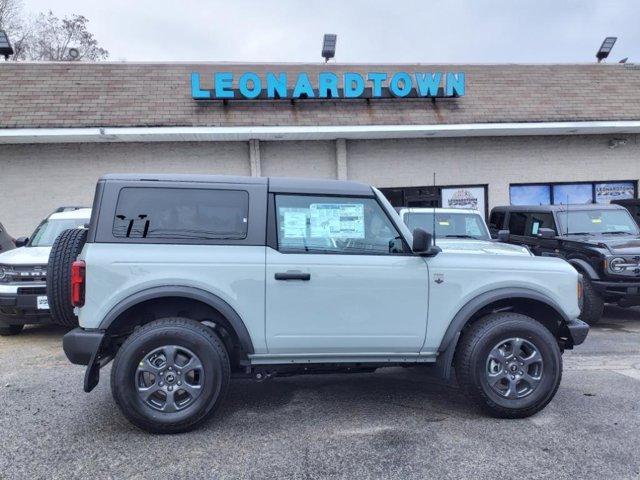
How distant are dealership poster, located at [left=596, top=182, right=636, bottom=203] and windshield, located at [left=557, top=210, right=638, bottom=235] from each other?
7.02 meters

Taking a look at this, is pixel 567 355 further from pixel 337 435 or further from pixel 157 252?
pixel 157 252

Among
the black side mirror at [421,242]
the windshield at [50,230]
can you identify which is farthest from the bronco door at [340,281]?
the windshield at [50,230]

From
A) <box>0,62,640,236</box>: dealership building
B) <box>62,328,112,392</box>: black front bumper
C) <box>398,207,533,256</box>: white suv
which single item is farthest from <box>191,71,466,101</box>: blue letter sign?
<box>62,328,112,392</box>: black front bumper

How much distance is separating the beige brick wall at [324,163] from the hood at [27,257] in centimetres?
614

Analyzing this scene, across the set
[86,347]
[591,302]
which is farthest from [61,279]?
[591,302]

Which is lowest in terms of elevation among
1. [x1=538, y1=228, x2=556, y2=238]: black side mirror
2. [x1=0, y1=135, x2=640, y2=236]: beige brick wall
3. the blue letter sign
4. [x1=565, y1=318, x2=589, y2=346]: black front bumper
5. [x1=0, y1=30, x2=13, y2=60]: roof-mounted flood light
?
[x1=565, y1=318, x2=589, y2=346]: black front bumper

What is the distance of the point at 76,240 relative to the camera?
4230mm

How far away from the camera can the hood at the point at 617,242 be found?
7586mm

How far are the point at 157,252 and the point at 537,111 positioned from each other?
1289 cm

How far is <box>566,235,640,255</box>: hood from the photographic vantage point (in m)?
7.59

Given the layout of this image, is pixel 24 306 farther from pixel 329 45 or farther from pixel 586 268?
pixel 329 45

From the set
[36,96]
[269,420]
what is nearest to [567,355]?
[269,420]

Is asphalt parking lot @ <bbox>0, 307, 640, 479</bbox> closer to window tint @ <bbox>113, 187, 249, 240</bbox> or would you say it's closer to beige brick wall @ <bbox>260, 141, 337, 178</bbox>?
window tint @ <bbox>113, 187, 249, 240</bbox>

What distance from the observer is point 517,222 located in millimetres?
10070
